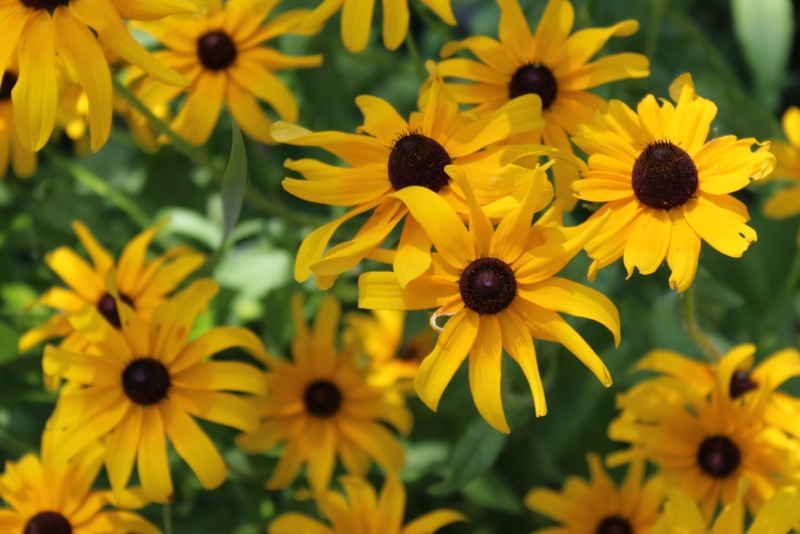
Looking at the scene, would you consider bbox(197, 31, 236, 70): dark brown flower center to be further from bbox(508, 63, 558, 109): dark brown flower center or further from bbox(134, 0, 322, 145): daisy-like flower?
bbox(508, 63, 558, 109): dark brown flower center

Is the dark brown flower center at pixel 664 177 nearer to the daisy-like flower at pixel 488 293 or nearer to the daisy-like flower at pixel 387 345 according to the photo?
the daisy-like flower at pixel 488 293

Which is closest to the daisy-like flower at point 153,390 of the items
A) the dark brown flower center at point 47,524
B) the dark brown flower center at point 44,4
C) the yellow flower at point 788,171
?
the dark brown flower center at point 47,524

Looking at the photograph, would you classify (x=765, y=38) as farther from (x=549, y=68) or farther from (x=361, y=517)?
(x=361, y=517)

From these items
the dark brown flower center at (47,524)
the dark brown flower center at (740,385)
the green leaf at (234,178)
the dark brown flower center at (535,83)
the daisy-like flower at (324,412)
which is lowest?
the dark brown flower center at (47,524)

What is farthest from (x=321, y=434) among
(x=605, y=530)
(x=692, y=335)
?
(x=692, y=335)

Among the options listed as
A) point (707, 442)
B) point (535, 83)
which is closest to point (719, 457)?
point (707, 442)

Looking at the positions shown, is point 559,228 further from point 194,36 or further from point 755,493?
point 194,36
